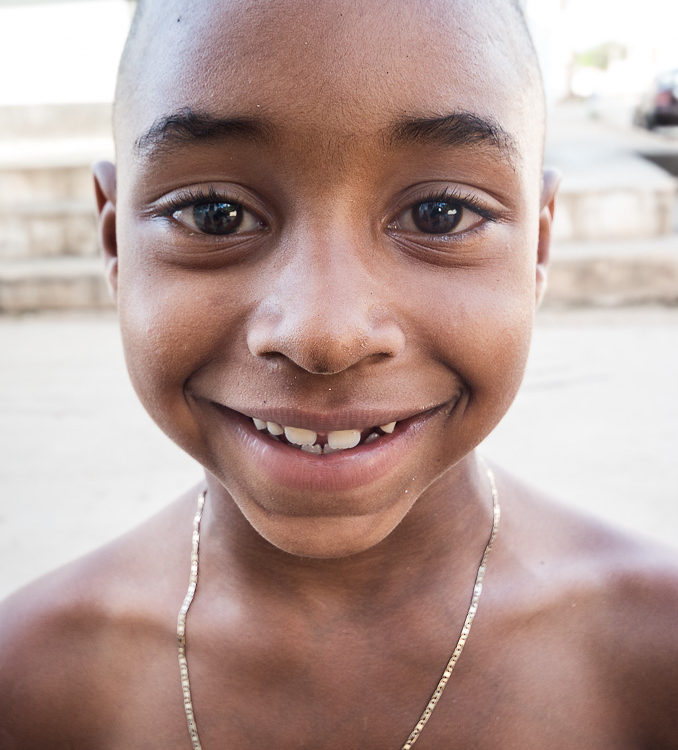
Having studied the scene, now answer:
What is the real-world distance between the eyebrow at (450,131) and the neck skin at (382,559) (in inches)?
15.4

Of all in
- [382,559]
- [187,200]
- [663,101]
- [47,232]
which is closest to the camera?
[187,200]

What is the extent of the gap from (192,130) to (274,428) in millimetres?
270

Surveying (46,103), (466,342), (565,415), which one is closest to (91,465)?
(565,415)

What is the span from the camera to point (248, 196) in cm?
73

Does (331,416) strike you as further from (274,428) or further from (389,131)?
(389,131)

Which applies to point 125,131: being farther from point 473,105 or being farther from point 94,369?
point 94,369

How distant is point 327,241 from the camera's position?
69 cm

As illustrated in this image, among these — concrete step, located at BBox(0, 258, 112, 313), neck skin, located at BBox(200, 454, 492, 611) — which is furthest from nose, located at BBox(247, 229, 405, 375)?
concrete step, located at BBox(0, 258, 112, 313)

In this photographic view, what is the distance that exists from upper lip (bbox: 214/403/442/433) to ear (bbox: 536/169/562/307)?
301 mm

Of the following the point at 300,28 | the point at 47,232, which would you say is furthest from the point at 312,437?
the point at 47,232

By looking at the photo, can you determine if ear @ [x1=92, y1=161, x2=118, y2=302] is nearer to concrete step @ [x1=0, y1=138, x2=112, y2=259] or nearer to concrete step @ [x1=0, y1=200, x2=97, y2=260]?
concrete step @ [x1=0, y1=138, x2=112, y2=259]

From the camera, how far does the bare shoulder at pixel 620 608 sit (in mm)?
990

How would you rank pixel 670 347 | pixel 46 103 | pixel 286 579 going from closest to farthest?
pixel 286 579
pixel 670 347
pixel 46 103

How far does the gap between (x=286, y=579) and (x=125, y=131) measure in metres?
0.52
